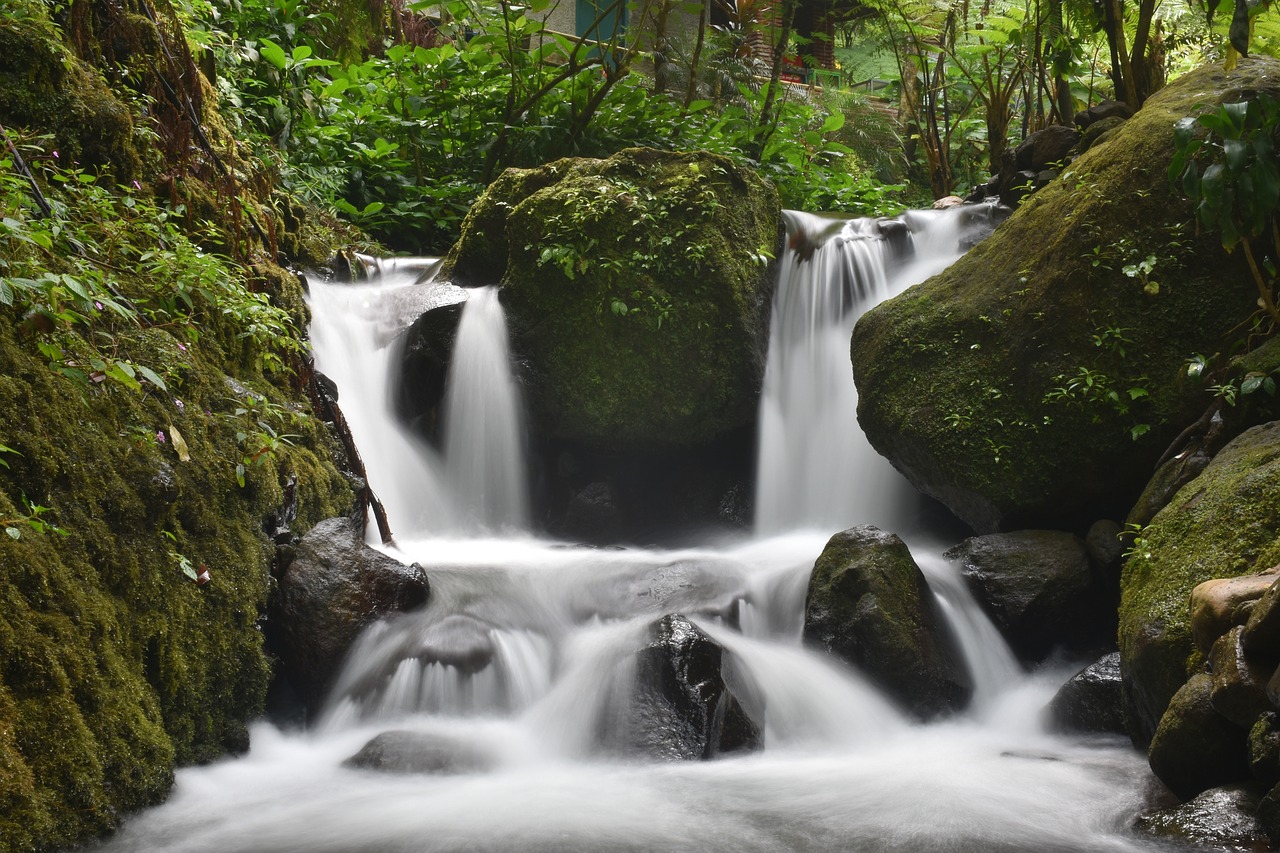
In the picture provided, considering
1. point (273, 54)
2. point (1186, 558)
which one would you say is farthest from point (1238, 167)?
point (273, 54)

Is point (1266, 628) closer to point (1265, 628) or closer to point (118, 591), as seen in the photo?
point (1265, 628)

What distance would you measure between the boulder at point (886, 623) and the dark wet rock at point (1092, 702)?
1.59 feet

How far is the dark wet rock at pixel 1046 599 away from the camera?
5004 millimetres

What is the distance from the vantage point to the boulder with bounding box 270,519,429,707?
4.21 m

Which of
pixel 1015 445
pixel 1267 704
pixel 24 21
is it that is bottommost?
pixel 1267 704

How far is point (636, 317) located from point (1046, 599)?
3.45 m

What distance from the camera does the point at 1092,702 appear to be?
4301 mm

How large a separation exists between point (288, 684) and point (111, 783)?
1.31 m

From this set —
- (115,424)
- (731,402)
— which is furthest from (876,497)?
(115,424)

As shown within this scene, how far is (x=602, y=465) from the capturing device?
7523mm

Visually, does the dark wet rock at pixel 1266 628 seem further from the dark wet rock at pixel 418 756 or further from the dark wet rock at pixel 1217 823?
the dark wet rock at pixel 418 756

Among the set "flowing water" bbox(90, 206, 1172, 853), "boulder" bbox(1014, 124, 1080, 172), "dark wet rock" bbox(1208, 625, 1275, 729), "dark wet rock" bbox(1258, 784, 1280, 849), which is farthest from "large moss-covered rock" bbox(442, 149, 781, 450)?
"dark wet rock" bbox(1258, 784, 1280, 849)

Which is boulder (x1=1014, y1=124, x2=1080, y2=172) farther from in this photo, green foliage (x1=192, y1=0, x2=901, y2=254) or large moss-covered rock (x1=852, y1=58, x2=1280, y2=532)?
green foliage (x1=192, y1=0, x2=901, y2=254)

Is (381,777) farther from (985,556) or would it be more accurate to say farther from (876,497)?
(876,497)
